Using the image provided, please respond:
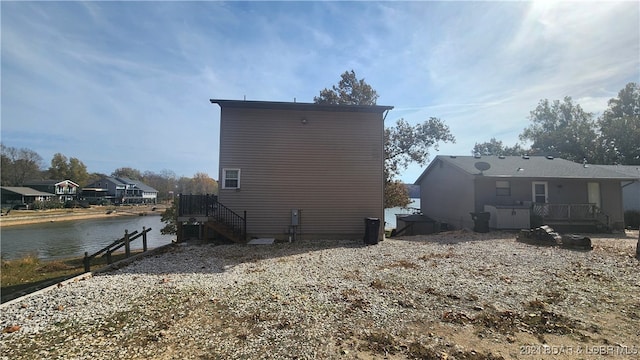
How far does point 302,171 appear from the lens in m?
12.0

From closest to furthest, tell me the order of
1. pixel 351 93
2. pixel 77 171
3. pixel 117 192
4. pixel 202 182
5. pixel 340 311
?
pixel 340 311
pixel 351 93
pixel 77 171
pixel 117 192
pixel 202 182

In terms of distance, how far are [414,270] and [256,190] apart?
6.98m

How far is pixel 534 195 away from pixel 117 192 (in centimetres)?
6284

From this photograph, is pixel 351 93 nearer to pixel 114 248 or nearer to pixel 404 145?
pixel 404 145

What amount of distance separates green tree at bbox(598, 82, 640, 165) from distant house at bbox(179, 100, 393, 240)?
3323 centimetres

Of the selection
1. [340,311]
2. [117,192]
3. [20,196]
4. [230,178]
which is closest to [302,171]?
[230,178]

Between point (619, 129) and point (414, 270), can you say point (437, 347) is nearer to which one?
point (414, 270)

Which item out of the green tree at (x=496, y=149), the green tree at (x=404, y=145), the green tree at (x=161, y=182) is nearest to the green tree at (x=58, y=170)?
the green tree at (x=161, y=182)

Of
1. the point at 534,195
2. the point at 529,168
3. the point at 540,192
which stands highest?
the point at 529,168

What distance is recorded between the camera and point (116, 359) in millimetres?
3250

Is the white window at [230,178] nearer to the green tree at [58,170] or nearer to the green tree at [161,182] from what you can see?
the green tree at [58,170]

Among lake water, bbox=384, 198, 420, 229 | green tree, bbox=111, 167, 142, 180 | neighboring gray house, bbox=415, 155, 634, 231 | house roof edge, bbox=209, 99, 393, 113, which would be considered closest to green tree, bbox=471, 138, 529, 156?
lake water, bbox=384, 198, 420, 229

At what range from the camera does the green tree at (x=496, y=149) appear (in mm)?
39781

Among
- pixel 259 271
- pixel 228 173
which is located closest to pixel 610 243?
pixel 259 271
